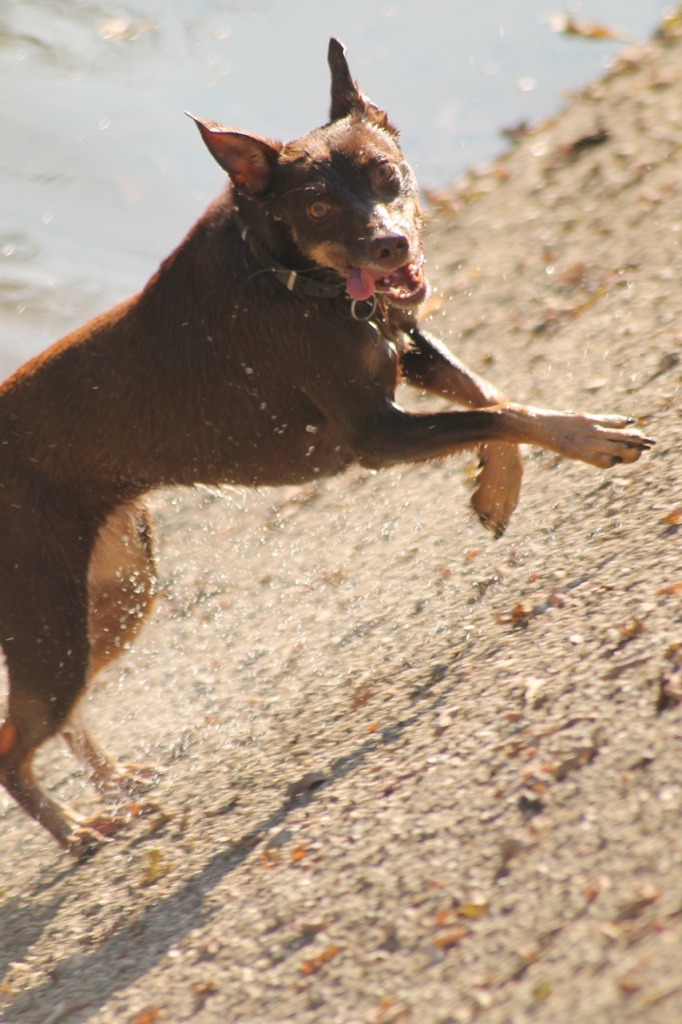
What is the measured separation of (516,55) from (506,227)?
3.42 m

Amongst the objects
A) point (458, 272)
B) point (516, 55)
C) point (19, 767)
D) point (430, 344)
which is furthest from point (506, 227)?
point (19, 767)

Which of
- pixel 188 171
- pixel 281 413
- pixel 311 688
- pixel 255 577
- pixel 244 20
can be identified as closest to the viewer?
pixel 281 413

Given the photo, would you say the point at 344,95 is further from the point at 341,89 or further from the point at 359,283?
the point at 359,283

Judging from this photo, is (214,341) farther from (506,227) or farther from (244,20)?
(244,20)

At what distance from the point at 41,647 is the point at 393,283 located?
1.99 m

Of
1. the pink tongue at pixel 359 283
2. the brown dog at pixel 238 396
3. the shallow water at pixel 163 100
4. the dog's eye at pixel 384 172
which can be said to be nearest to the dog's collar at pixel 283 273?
the brown dog at pixel 238 396

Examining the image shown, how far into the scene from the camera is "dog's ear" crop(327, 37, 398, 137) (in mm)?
4223

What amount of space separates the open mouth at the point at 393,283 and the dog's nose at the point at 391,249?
5.6 inches

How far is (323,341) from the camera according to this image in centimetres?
408

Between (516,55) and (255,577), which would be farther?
(516,55)

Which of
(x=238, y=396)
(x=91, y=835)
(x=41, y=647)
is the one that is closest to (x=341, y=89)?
(x=238, y=396)

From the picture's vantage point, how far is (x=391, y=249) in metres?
3.73

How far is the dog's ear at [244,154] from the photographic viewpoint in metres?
3.78

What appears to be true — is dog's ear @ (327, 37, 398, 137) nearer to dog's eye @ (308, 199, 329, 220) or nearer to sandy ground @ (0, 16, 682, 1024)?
dog's eye @ (308, 199, 329, 220)
